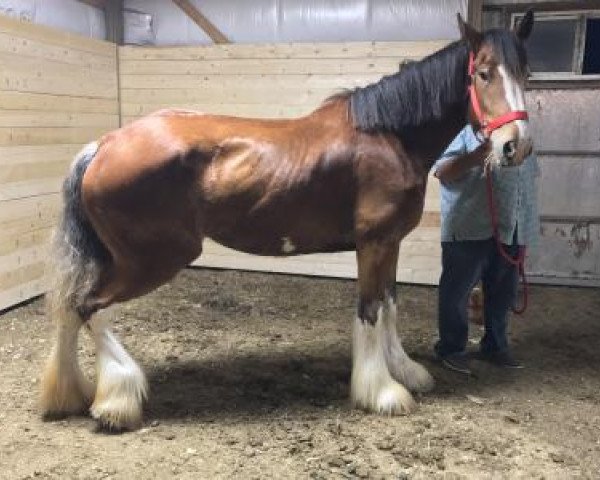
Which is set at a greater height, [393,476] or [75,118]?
[75,118]

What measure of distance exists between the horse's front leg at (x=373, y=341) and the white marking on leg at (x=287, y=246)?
11.1 inches

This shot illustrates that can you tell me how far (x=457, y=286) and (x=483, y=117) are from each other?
0.88 meters

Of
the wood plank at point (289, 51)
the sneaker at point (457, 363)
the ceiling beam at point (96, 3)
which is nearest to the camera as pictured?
the sneaker at point (457, 363)

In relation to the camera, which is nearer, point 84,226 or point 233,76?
point 84,226

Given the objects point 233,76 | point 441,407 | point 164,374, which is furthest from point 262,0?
point 441,407

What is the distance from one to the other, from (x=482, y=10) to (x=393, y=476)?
140 inches

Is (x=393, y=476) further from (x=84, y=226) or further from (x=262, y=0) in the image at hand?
(x=262, y=0)

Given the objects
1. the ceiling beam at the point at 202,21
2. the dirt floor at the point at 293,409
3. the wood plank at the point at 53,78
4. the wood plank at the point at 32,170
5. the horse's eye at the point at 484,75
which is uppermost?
the ceiling beam at the point at 202,21

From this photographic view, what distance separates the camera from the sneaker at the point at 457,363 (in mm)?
2877

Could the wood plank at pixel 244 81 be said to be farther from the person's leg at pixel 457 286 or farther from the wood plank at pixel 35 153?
the person's leg at pixel 457 286

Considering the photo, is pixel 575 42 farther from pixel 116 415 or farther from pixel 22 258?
pixel 22 258

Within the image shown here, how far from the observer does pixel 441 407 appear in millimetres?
2518

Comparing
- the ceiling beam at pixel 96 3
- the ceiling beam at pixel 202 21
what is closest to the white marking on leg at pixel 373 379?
the ceiling beam at pixel 202 21

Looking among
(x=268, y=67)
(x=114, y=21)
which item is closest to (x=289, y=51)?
(x=268, y=67)
